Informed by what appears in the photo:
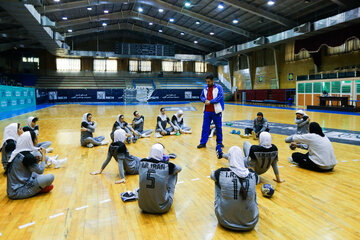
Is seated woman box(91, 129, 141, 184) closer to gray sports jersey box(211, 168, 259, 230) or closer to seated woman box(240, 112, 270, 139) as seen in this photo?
gray sports jersey box(211, 168, 259, 230)

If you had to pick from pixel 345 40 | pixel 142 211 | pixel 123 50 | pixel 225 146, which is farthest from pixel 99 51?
pixel 142 211

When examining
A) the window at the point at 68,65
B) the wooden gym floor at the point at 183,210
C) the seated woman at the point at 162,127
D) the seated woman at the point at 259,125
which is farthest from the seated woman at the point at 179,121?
the window at the point at 68,65

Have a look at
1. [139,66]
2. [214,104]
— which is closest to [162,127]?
[214,104]

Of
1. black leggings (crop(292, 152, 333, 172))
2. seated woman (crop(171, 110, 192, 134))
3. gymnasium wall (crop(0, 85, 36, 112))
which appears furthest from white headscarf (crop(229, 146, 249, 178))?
gymnasium wall (crop(0, 85, 36, 112))

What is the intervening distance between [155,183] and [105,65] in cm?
3672

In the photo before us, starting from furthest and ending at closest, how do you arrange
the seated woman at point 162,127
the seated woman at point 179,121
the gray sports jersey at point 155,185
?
the seated woman at point 179,121 < the seated woman at point 162,127 < the gray sports jersey at point 155,185

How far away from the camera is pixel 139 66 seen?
38.5 meters

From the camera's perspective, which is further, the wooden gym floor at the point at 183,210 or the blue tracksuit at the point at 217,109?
the blue tracksuit at the point at 217,109

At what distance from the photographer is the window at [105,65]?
121ft

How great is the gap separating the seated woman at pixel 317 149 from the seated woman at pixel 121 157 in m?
2.94

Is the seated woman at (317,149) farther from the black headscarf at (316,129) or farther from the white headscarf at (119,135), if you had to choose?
the white headscarf at (119,135)

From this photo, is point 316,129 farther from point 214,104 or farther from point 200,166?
point 214,104

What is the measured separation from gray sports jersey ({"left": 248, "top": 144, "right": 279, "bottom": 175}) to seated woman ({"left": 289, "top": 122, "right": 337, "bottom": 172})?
2.85 feet

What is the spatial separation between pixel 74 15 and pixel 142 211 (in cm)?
2596
